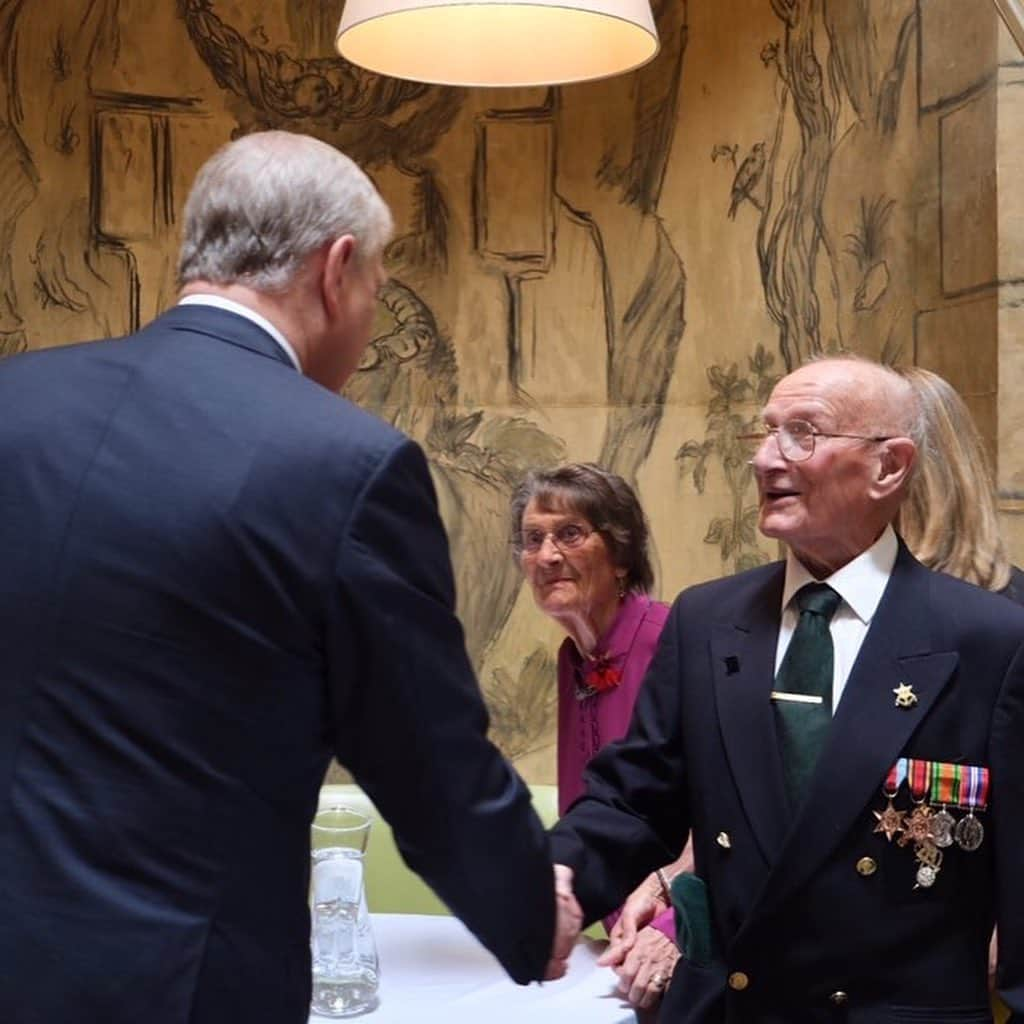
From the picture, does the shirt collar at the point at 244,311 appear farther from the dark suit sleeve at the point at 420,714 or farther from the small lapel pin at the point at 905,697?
the small lapel pin at the point at 905,697

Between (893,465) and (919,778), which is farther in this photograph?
(893,465)

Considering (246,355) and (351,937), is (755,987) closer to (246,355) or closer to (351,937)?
(351,937)

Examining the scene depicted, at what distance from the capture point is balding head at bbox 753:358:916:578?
2.86 meters

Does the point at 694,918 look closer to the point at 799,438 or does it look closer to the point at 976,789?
the point at 976,789

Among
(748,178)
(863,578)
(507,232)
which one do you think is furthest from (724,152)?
(863,578)

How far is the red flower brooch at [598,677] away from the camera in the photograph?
172 inches

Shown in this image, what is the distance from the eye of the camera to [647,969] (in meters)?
3.32

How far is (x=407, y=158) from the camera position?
8805 millimetres

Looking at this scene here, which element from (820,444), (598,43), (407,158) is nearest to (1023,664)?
(820,444)

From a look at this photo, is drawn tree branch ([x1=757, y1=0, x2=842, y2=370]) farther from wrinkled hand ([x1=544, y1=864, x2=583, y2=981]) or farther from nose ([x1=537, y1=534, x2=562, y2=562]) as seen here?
wrinkled hand ([x1=544, y1=864, x2=583, y2=981])

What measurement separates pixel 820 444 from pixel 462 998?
4.39ft

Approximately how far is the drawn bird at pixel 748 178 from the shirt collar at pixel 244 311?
6022 mm

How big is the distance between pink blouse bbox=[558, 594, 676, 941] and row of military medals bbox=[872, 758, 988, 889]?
1.59m

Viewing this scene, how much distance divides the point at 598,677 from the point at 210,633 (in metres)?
2.49
